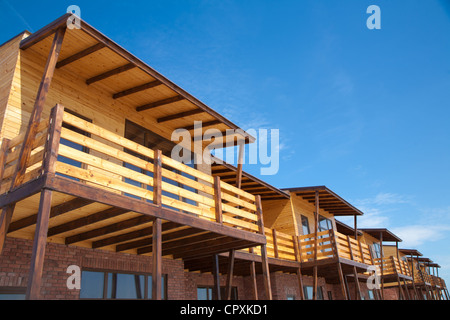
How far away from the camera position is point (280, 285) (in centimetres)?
1883

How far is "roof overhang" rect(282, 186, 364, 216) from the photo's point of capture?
65.9 feet

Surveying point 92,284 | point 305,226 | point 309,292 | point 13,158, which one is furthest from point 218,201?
point 309,292

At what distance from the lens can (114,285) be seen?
10633 millimetres

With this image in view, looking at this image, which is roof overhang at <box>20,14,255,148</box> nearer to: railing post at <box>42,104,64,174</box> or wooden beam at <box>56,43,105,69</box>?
wooden beam at <box>56,43,105,69</box>

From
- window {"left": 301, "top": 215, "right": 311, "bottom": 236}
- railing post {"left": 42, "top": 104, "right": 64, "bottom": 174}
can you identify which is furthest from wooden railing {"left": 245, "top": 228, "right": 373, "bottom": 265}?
railing post {"left": 42, "top": 104, "right": 64, "bottom": 174}

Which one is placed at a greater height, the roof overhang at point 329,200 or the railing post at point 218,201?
the roof overhang at point 329,200

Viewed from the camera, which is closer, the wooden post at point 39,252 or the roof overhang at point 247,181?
the wooden post at point 39,252

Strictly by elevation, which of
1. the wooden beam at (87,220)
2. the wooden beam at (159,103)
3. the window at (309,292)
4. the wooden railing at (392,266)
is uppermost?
the wooden beam at (159,103)

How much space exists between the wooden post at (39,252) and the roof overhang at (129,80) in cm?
386

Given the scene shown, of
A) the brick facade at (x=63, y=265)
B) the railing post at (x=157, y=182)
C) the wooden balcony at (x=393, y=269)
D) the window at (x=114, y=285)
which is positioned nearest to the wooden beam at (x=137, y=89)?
the railing post at (x=157, y=182)

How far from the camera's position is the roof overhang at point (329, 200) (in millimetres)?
20094

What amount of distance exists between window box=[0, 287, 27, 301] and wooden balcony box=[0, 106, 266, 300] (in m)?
1.19

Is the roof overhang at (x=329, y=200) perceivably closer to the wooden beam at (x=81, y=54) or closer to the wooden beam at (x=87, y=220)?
the wooden beam at (x=87, y=220)

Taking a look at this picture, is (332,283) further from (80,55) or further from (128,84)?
(80,55)
